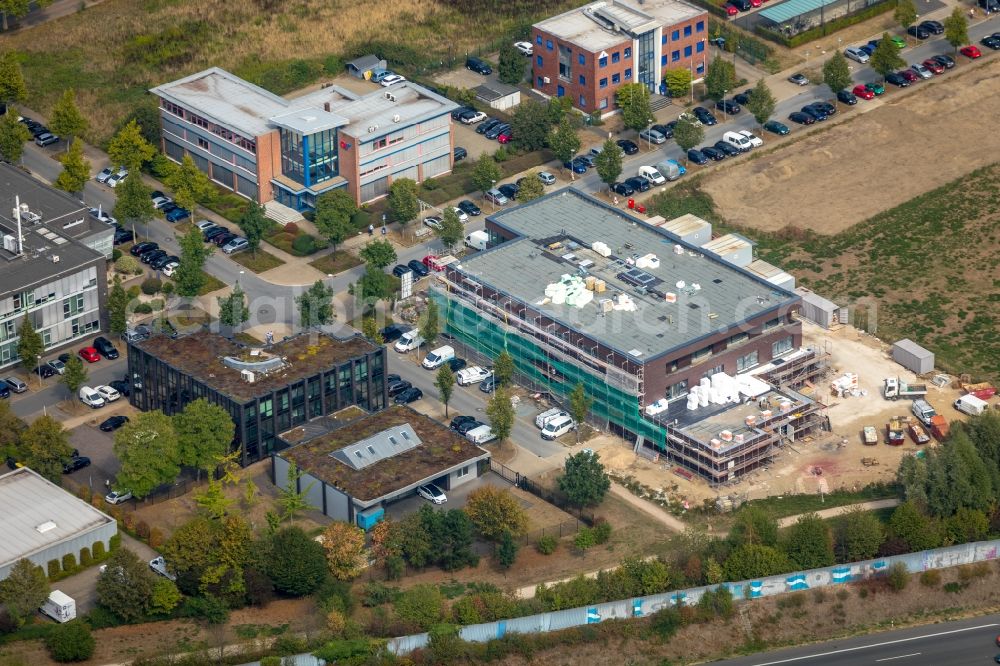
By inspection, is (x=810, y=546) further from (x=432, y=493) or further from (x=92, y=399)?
(x=92, y=399)

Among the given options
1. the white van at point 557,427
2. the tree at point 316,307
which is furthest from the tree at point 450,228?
the white van at point 557,427

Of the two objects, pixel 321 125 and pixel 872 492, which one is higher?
pixel 321 125

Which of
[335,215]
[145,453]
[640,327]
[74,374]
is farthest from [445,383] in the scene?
[74,374]

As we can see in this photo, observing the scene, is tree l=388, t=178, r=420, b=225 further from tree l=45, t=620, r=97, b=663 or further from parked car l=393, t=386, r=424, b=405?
tree l=45, t=620, r=97, b=663

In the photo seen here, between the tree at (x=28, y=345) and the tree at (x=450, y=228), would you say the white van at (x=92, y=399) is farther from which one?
the tree at (x=450, y=228)

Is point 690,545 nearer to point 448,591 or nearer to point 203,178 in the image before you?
point 448,591

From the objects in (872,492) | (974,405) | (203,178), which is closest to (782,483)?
(872,492)
